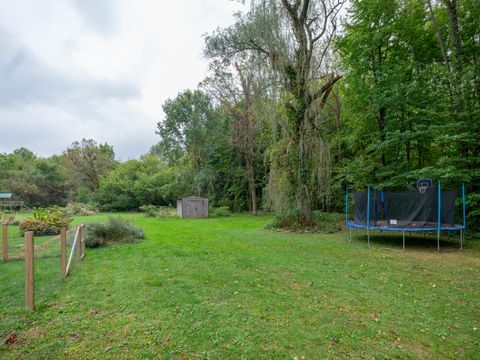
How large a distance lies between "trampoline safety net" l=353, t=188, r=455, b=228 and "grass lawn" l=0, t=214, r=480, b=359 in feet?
4.76

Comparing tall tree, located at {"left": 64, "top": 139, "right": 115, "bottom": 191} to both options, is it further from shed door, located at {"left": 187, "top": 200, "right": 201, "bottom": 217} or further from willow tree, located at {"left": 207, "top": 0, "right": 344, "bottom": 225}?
willow tree, located at {"left": 207, "top": 0, "right": 344, "bottom": 225}

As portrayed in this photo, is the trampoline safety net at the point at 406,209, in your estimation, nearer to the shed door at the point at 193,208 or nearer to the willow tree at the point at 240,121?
the willow tree at the point at 240,121

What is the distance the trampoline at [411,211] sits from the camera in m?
7.25

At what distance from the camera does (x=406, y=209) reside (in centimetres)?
787

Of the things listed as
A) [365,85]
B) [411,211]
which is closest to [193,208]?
[365,85]

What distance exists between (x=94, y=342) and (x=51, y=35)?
28.3 ft

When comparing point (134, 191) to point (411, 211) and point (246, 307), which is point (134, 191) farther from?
point (246, 307)

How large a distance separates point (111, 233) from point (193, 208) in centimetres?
996

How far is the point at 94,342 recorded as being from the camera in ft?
8.61

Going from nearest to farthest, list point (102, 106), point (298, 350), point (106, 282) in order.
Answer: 1. point (298, 350)
2. point (106, 282)
3. point (102, 106)

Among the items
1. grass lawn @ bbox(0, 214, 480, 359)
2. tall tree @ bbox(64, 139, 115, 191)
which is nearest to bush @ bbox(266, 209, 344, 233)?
grass lawn @ bbox(0, 214, 480, 359)

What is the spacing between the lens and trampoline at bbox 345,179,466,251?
7246 millimetres

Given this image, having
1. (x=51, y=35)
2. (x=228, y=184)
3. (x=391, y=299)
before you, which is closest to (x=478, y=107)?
(x=391, y=299)

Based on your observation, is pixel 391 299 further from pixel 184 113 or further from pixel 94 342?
pixel 184 113
